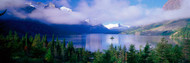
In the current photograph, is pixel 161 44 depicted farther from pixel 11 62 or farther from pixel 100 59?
pixel 11 62

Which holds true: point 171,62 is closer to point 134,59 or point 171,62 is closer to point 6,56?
point 134,59

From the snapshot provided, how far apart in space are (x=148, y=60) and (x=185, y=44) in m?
11.4

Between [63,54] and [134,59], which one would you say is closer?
[134,59]

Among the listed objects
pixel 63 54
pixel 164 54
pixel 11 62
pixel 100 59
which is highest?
pixel 11 62

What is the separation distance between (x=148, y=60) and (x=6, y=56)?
100ft

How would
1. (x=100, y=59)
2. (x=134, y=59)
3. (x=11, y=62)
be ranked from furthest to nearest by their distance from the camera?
(x=100, y=59) < (x=134, y=59) < (x=11, y=62)

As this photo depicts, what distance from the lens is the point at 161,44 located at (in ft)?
76.0

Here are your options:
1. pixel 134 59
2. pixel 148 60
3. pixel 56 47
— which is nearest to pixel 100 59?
pixel 134 59

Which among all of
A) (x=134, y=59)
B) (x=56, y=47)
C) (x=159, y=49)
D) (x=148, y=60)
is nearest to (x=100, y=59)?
(x=134, y=59)

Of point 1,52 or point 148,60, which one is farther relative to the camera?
point 148,60

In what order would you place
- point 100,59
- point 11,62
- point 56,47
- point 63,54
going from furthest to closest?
point 56,47
point 63,54
point 100,59
point 11,62

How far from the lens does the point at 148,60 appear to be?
29.1m

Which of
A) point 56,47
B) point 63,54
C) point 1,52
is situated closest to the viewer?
point 1,52

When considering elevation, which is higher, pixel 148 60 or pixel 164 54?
pixel 164 54
